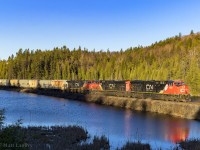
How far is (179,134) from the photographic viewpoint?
127 feet

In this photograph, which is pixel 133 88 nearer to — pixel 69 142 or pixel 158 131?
pixel 158 131

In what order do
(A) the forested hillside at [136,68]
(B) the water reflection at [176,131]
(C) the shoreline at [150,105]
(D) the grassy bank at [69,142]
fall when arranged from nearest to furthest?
1. (D) the grassy bank at [69,142]
2. (B) the water reflection at [176,131]
3. (C) the shoreline at [150,105]
4. (A) the forested hillside at [136,68]

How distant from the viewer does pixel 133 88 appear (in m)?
85.2

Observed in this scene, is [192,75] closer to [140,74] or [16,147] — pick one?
[140,74]

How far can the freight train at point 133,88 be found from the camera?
68375mm

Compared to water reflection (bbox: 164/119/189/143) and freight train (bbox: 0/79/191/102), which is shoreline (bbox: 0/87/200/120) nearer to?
freight train (bbox: 0/79/191/102)

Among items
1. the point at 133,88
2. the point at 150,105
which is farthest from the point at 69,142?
the point at 133,88

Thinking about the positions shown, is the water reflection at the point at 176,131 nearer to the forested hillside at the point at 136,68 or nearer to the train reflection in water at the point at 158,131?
the train reflection in water at the point at 158,131

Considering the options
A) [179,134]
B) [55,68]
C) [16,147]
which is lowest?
[179,134]

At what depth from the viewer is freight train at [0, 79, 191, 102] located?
68.4 metres

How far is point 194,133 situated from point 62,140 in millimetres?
17481

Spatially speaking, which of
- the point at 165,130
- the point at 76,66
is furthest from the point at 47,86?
the point at 165,130

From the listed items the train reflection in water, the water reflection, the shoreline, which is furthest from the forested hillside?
the train reflection in water

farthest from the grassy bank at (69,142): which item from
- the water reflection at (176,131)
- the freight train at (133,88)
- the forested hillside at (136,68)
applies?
the forested hillside at (136,68)
